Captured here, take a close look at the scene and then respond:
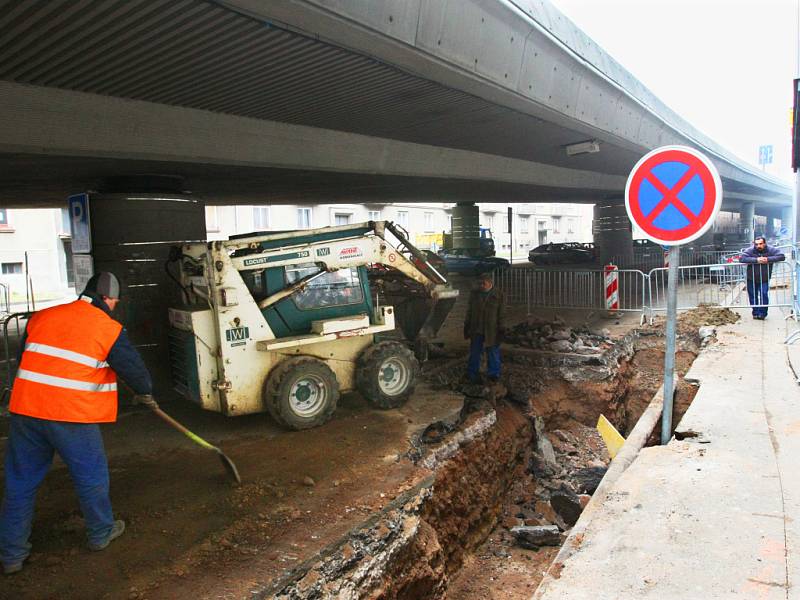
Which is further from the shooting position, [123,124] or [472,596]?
[123,124]

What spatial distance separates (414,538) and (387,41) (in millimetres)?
4237

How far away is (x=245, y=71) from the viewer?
523cm

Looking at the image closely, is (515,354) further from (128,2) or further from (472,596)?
(128,2)

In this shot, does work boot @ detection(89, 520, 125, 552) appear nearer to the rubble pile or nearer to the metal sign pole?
the metal sign pole

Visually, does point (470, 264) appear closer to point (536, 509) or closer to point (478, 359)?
point (478, 359)

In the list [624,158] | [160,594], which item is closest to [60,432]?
[160,594]

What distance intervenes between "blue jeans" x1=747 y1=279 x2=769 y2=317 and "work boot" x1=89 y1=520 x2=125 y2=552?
39.0 feet

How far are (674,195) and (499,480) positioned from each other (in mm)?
3970

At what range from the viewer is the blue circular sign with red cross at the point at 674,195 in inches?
181

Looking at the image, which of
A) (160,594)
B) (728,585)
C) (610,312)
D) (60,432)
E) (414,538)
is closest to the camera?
(728,585)

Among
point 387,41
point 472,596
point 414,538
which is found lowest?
point 472,596

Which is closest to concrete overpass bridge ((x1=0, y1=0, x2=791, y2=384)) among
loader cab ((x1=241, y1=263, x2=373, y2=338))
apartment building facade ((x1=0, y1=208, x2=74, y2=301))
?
loader cab ((x1=241, y1=263, x2=373, y2=338))

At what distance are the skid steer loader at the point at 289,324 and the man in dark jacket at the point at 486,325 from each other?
145 cm

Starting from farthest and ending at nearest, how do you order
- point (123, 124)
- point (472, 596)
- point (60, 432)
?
point (123, 124) < point (472, 596) < point (60, 432)
